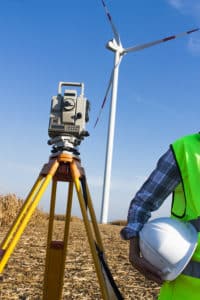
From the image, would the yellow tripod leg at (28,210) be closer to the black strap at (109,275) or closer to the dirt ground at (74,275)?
the black strap at (109,275)

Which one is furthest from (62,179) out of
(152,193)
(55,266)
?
(152,193)

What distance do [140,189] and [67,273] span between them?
378 cm

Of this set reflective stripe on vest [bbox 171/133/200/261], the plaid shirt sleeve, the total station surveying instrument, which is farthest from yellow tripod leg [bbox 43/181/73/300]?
reflective stripe on vest [bbox 171/133/200/261]

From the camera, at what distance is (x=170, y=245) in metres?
2.14

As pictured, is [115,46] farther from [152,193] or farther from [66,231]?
[152,193]

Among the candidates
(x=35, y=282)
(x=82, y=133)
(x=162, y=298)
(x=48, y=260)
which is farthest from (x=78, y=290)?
(x=162, y=298)

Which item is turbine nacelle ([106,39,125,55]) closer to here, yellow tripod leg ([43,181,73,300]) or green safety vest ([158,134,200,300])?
yellow tripod leg ([43,181,73,300])

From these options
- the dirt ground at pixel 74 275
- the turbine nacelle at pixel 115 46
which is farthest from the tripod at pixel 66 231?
the turbine nacelle at pixel 115 46

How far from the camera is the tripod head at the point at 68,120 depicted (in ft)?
13.3

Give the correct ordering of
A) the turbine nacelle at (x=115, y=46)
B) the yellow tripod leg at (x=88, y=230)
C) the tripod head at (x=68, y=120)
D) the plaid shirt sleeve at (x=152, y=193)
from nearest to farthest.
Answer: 1. the plaid shirt sleeve at (x=152, y=193)
2. the yellow tripod leg at (x=88, y=230)
3. the tripod head at (x=68, y=120)
4. the turbine nacelle at (x=115, y=46)

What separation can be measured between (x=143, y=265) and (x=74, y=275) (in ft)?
12.3

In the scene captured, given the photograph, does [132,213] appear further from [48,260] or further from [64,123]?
[48,260]

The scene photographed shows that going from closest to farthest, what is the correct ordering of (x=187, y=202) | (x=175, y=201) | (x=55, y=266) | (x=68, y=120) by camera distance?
1. (x=187, y=202)
2. (x=175, y=201)
3. (x=68, y=120)
4. (x=55, y=266)

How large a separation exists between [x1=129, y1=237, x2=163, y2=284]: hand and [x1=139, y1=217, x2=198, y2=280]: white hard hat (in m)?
0.04
